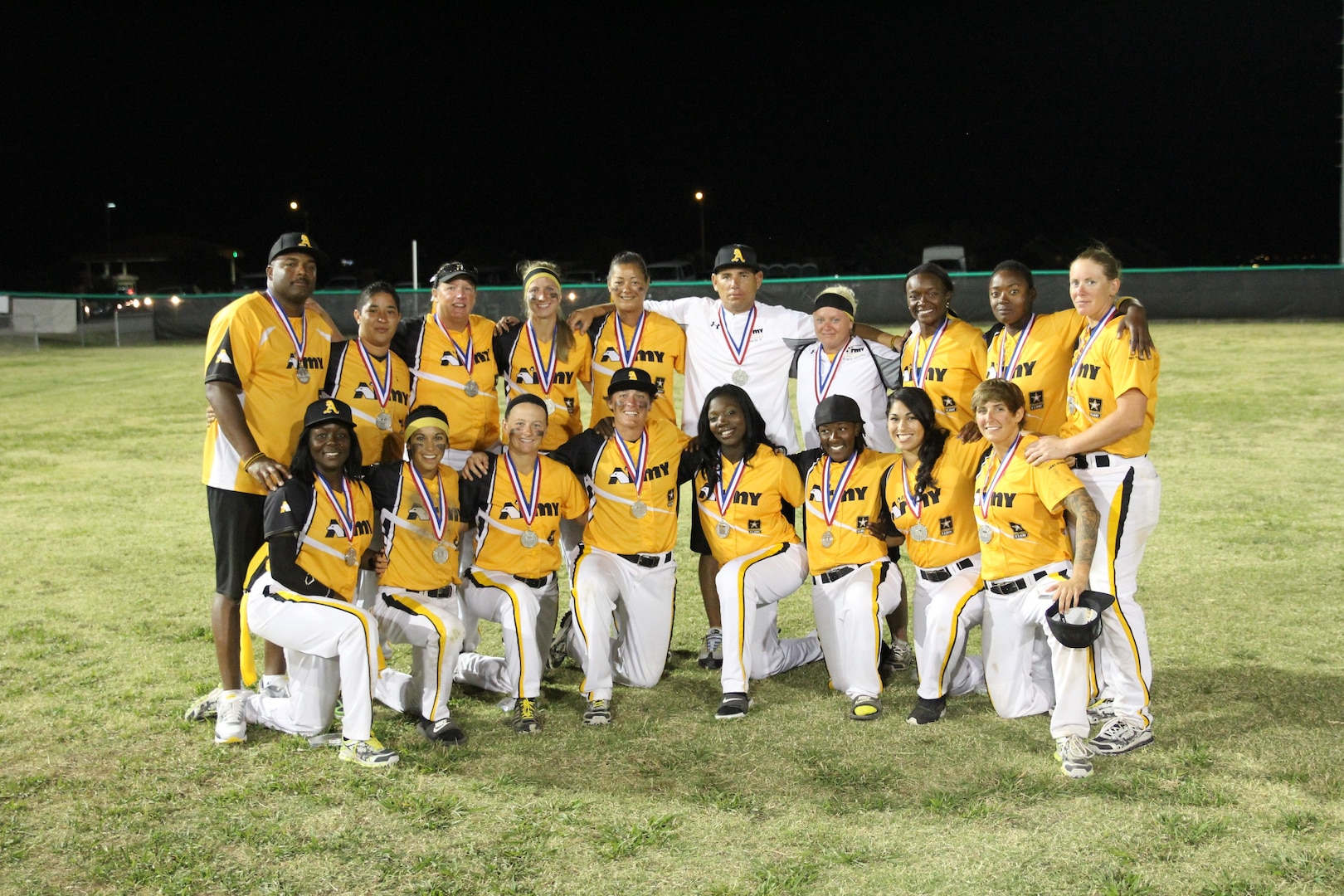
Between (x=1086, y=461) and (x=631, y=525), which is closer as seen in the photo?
(x=1086, y=461)

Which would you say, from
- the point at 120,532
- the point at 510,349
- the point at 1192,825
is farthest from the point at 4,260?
the point at 1192,825

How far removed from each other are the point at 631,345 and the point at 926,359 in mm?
1682

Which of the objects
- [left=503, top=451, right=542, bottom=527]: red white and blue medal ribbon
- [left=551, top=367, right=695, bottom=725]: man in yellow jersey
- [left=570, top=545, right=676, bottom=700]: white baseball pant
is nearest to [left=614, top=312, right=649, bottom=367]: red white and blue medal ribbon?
[left=551, top=367, right=695, bottom=725]: man in yellow jersey

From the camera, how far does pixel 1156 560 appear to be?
777 centimetres

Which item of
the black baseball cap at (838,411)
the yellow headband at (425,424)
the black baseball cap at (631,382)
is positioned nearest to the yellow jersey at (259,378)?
the yellow headband at (425,424)

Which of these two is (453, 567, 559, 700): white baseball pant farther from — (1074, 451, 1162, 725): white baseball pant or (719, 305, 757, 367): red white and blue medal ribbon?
(1074, 451, 1162, 725): white baseball pant

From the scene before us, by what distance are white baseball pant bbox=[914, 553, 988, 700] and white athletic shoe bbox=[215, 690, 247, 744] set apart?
3.09 meters

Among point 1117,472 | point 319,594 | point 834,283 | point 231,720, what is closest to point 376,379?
point 319,594

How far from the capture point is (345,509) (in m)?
5.05

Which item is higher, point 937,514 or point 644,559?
point 937,514

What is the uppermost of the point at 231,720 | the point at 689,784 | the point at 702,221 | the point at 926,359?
the point at 702,221

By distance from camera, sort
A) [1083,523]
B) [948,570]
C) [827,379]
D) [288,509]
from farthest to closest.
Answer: [827,379], [948,570], [288,509], [1083,523]

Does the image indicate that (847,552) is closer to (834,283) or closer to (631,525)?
(631,525)

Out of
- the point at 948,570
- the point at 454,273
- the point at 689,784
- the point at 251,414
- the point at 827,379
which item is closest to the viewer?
the point at 689,784
